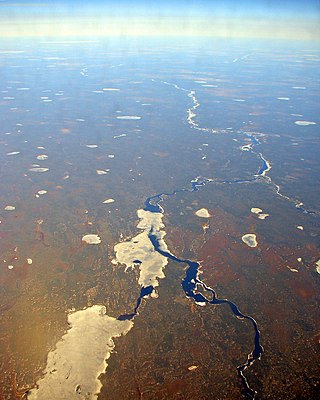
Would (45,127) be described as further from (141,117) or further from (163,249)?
(163,249)

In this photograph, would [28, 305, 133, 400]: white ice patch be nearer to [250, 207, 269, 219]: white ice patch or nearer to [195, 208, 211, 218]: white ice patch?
[195, 208, 211, 218]: white ice patch

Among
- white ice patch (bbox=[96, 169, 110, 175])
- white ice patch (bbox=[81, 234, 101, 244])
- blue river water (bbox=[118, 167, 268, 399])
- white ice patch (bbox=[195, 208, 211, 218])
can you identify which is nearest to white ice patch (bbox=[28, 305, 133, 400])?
blue river water (bbox=[118, 167, 268, 399])

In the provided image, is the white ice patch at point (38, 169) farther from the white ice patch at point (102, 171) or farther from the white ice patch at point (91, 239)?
the white ice patch at point (91, 239)

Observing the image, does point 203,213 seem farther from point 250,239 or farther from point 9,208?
point 9,208

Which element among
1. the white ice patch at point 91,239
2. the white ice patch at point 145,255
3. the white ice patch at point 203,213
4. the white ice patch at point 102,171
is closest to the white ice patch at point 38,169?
the white ice patch at point 102,171

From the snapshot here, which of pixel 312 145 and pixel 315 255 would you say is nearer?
pixel 315 255

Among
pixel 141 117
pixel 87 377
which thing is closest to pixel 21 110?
pixel 141 117

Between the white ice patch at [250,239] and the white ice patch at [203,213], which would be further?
the white ice patch at [203,213]
